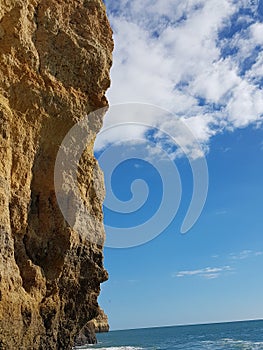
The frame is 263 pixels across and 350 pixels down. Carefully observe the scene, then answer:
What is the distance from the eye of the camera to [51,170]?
49.5ft

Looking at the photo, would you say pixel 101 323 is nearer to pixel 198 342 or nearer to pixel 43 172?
pixel 198 342

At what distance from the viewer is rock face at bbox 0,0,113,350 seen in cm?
1283

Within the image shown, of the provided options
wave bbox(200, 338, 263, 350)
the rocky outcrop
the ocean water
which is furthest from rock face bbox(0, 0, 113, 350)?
the rocky outcrop

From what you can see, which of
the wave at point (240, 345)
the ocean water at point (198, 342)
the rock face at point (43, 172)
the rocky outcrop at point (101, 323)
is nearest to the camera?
the rock face at point (43, 172)

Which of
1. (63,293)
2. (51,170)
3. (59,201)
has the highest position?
(51,170)

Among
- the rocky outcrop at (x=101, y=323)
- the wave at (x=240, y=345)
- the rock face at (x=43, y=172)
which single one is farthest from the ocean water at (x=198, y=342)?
the rock face at (x=43, y=172)

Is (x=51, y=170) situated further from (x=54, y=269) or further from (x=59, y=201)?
(x=54, y=269)

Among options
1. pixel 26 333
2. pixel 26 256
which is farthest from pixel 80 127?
pixel 26 333

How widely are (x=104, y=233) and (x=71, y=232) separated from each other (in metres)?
2.17

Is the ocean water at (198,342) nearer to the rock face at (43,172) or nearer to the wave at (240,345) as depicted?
the wave at (240,345)

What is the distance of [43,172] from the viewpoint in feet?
49.0

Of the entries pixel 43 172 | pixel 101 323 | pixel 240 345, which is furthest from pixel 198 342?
pixel 43 172

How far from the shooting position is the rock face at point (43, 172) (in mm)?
12828

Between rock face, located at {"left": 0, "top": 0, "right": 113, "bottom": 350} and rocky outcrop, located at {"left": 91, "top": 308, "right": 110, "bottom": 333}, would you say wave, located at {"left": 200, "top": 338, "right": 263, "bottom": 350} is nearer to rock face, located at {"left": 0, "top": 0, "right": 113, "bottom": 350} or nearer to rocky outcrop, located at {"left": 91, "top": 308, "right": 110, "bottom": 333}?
rock face, located at {"left": 0, "top": 0, "right": 113, "bottom": 350}
